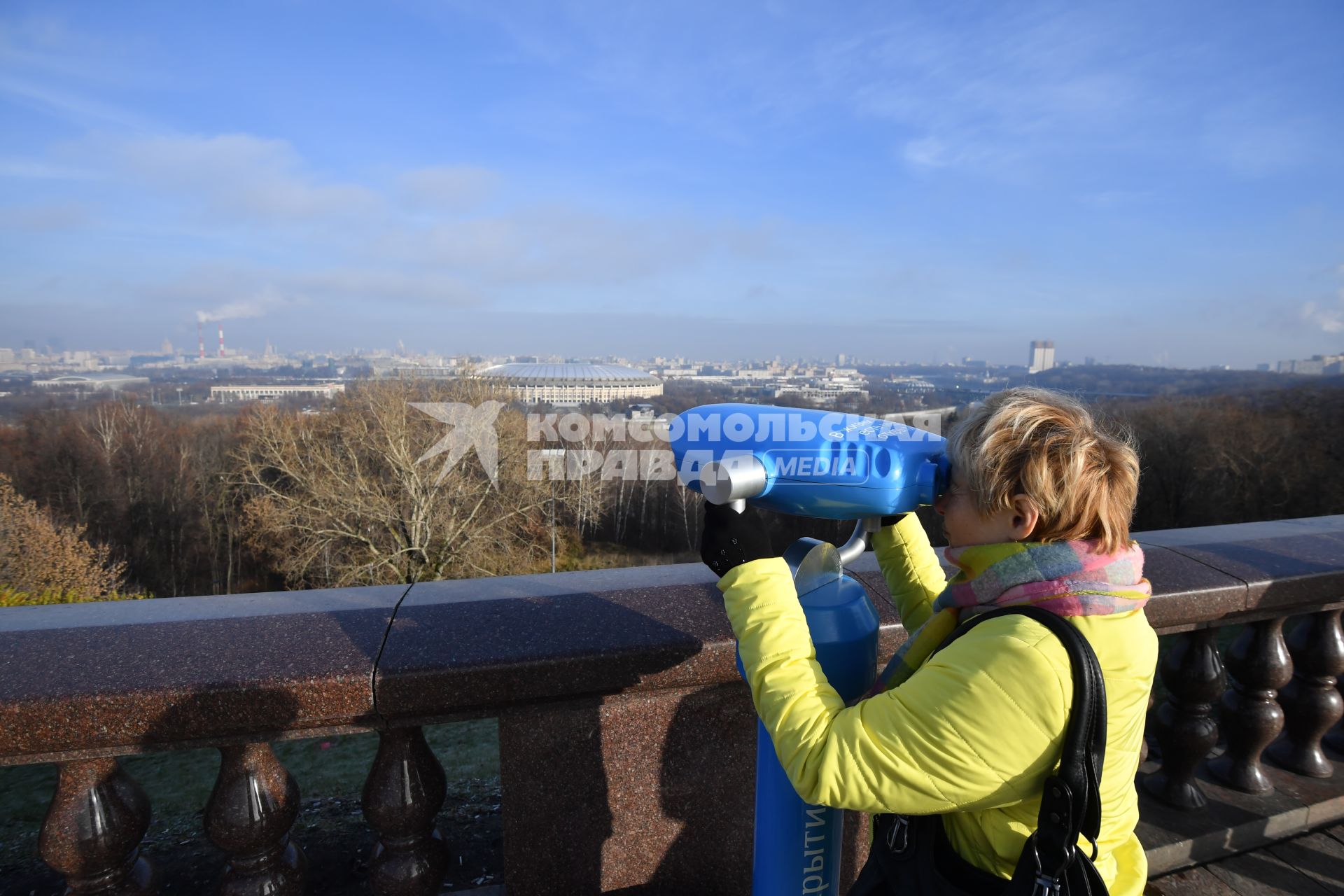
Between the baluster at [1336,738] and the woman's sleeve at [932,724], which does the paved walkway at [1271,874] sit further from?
the woman's sleeve at [932,724]

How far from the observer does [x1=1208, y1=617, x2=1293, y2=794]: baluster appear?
245cm

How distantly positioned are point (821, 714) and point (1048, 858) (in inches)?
15.2

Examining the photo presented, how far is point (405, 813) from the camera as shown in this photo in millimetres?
1709

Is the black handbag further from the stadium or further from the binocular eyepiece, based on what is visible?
the stadium

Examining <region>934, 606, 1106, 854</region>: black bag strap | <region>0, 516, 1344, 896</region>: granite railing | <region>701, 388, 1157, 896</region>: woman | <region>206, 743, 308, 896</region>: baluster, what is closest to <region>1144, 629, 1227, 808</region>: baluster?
<region>0, 516, 1344, 896</region>: granite railing

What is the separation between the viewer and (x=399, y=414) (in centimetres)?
2644

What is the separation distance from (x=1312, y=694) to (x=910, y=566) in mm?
2020

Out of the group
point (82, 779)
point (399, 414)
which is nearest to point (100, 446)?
point (399, 414)

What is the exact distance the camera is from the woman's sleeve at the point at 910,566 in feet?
5.59

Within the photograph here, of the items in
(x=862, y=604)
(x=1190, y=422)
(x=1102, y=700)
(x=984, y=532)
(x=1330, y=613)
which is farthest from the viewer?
(x=1190, y=422)

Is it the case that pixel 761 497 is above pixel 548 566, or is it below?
above

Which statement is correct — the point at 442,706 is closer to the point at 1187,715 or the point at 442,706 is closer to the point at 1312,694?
the point at 1187,715

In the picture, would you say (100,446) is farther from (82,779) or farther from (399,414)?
(82,779)

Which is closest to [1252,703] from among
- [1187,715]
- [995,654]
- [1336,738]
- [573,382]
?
[1187,715]
